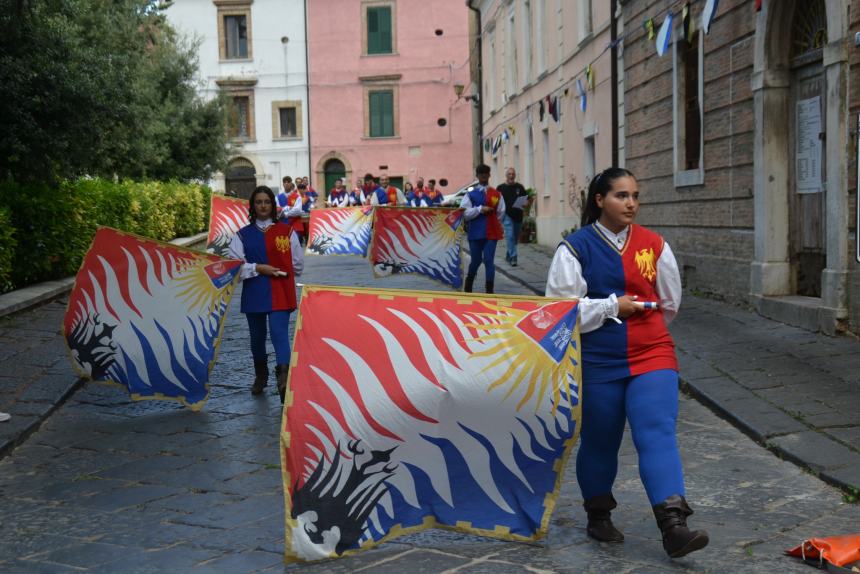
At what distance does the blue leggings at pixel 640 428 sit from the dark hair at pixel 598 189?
0.72 meters

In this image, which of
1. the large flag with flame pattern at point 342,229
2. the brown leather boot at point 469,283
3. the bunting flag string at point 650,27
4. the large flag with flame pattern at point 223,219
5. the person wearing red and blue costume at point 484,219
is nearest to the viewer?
the person wearing red and blue costume at point 484,219

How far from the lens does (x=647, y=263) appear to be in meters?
4.60

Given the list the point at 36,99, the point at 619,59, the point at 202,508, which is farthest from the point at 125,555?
the point at 619,59

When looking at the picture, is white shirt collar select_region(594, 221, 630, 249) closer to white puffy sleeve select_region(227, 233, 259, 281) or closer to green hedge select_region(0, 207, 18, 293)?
white puffy sleeve select_region(227, 233, 259, 281)

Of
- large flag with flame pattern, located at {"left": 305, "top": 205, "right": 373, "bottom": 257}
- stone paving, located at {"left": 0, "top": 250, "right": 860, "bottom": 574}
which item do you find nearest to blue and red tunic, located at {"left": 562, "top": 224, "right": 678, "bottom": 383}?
stone paving, located at {"left": 0, "top": 250, "right": 860, "bottom": 574}

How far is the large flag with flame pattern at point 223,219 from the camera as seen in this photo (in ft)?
58.6

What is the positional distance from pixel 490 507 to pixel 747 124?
8.84 m

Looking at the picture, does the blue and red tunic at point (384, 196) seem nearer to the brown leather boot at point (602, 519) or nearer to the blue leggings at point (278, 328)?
the blue leggings at point (278, 328)

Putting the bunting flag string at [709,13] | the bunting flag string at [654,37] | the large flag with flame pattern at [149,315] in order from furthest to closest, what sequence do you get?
the bunting flag string at [654,37] → the bunting flag string at [709,13] → the large flag with flame pattern at [149,315]

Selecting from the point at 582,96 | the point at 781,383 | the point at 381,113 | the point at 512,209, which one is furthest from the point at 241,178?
the point at 781,383

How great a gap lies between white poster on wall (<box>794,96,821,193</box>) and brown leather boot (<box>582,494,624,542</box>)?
733 cm

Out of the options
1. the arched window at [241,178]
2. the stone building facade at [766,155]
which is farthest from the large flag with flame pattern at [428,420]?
the arched window at [241,178]

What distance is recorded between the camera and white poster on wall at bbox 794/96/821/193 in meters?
11.1

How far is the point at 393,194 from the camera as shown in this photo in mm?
27812
